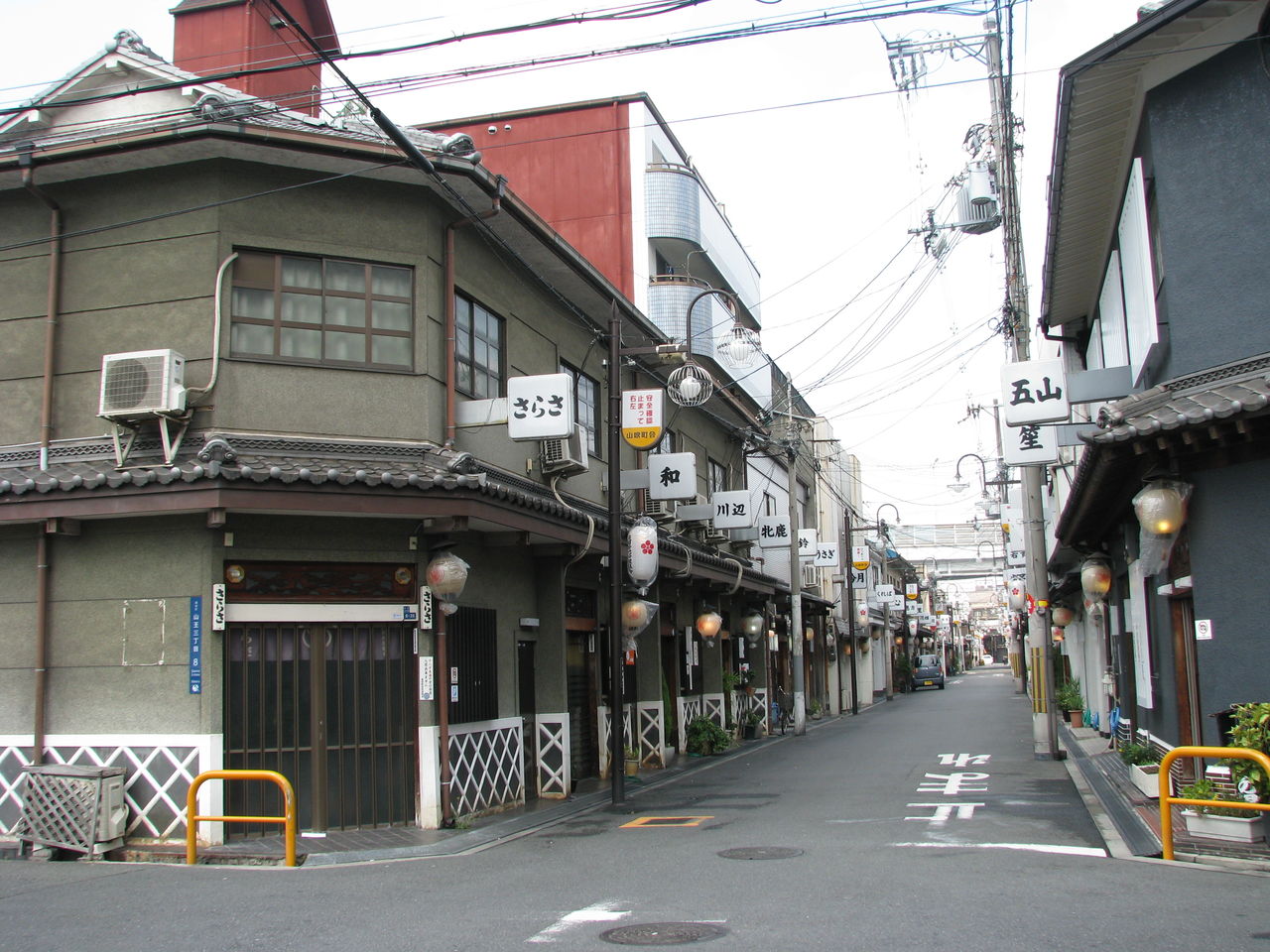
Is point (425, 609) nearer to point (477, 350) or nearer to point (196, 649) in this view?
point (196, 649)

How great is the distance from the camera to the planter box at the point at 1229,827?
32.5ft

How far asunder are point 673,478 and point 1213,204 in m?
11.8

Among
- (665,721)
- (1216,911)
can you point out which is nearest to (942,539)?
A: (665,721)

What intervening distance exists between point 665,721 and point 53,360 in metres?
13.9

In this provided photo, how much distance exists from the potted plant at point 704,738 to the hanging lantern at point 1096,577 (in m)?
8.48

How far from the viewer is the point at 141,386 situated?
12484mm

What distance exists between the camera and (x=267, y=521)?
12.9 m

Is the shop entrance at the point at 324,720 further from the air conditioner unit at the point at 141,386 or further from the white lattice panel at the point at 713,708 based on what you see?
the white lattice panel at the point at 713,708

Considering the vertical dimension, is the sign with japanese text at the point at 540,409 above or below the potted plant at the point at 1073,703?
above

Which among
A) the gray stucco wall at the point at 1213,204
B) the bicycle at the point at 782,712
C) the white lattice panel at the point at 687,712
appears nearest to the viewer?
the gray stucco wall at the point at 1213,204

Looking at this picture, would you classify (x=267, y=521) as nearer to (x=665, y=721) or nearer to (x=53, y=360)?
(x=53, y=360)

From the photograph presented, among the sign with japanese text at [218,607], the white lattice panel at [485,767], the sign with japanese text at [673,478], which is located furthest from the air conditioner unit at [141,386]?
the sign with japanese text at [673,478]

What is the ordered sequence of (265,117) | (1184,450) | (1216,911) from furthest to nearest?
1. (265,117)
2. (1184,450)
3. (1216,911)

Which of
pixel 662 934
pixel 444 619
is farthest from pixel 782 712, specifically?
pixel 662 934
